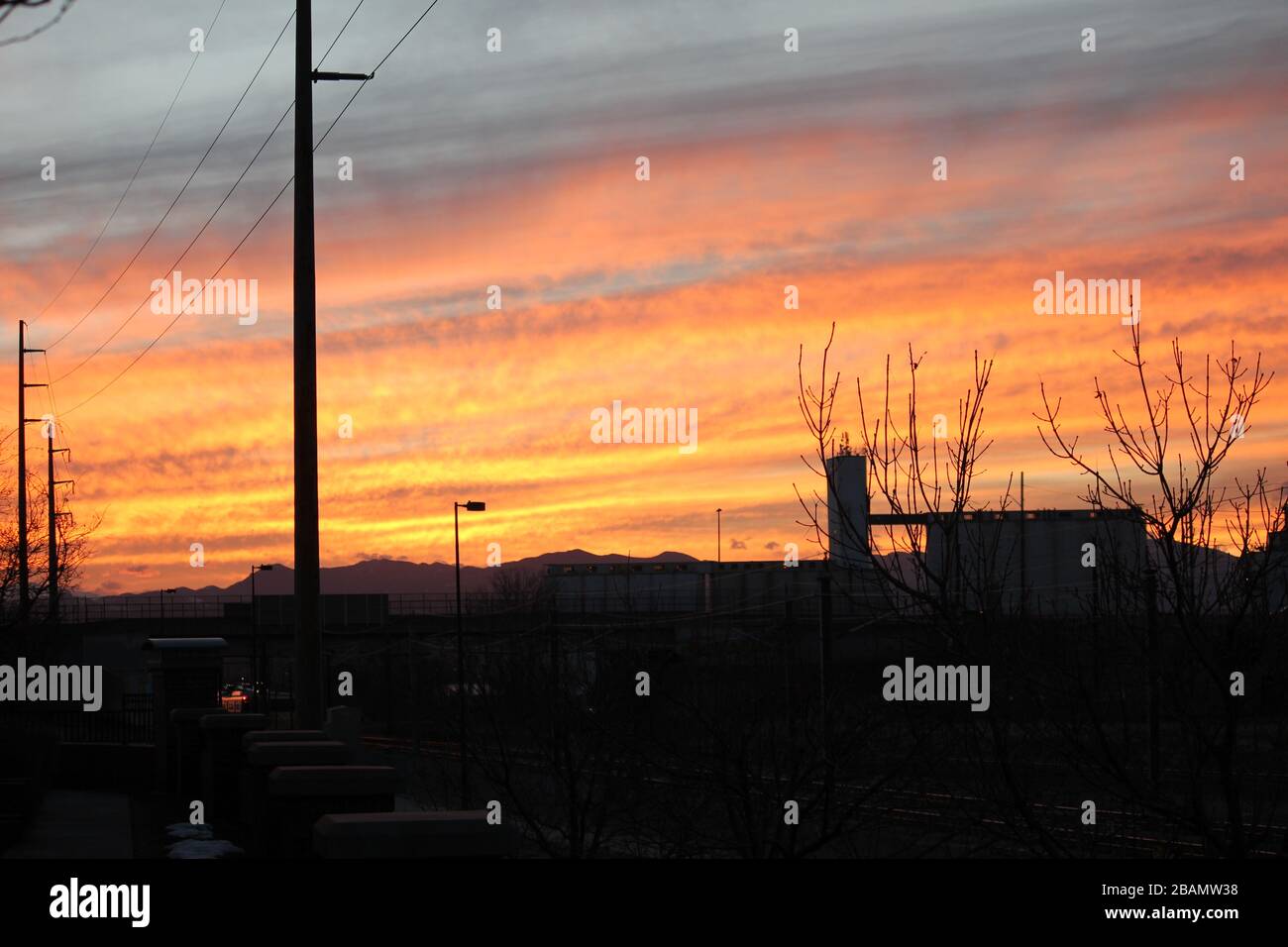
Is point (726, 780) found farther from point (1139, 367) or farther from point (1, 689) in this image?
point (1, 689)

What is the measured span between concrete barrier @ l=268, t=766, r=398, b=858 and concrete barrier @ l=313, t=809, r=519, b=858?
2.35 meters

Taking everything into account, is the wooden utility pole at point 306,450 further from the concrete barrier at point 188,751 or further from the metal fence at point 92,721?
the metal fence at point 92,721

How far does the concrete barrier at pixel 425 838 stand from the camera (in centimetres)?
738

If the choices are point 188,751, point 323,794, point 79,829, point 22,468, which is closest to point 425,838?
point 323,794

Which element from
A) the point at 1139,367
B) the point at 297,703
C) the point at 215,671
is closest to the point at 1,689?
the point at 215,671

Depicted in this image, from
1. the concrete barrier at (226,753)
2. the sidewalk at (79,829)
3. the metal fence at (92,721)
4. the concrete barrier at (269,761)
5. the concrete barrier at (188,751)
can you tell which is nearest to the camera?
the concrete barrier at (269,761)

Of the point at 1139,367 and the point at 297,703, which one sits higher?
the point at 1139,367

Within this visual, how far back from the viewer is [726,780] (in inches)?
515

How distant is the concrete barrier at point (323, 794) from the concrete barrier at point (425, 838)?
7.70ft

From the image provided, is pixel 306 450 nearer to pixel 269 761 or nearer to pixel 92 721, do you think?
pixel 269 761

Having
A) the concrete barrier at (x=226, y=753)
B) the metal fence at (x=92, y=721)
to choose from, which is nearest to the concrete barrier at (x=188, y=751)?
the concrete barrier at (x=226, y=753)

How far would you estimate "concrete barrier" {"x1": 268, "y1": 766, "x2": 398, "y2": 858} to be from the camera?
9.96m
